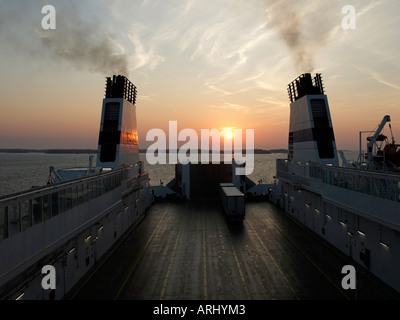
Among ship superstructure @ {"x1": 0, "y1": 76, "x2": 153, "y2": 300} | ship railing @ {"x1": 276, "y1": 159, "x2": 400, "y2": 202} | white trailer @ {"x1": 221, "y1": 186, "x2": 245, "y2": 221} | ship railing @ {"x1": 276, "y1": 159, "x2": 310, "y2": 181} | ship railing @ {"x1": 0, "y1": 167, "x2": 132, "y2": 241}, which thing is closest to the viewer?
ship railing @ {"x1": 0, "y1": 167, "x2": 132, "y2": 241}

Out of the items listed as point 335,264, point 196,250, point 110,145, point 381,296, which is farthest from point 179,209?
point 381,296

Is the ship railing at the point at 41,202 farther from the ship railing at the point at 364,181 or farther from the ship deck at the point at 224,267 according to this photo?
the ship railing at the point at 364,181

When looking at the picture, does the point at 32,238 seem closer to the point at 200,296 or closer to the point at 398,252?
the point at 200,296

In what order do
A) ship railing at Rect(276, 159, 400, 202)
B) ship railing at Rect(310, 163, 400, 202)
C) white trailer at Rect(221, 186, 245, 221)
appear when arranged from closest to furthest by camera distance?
1. ship railing at Rect(310, 163, 400, 202)
2. ship railing at Rect(276, 159, 400, 202)
3. white trailer at Rect(221, 186, 245, 221)

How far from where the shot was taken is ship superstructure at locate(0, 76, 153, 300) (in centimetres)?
1194

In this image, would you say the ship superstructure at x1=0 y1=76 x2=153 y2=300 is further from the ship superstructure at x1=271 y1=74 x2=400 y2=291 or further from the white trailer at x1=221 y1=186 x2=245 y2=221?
the ship superstructure at x1=271 y1=74 x2=400 y2=291

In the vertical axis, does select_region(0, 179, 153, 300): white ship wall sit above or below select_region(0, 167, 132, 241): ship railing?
below

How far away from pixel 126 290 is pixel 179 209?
26115mm

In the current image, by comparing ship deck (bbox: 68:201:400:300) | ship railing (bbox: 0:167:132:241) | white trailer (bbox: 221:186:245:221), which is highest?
ship railing (bbox: 0:167:132:241)

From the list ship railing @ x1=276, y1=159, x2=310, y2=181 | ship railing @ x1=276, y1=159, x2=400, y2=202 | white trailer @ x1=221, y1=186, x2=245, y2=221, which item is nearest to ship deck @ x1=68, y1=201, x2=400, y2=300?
white trailer @ x1=221, y1=186, x2=245, y2=221

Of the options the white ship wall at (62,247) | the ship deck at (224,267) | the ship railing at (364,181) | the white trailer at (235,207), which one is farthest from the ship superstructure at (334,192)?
the white ship wall at (62,247)

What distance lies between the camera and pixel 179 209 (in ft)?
146

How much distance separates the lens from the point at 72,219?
1728 centimetres

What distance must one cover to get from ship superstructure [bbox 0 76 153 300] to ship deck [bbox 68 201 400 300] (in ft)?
5.94
